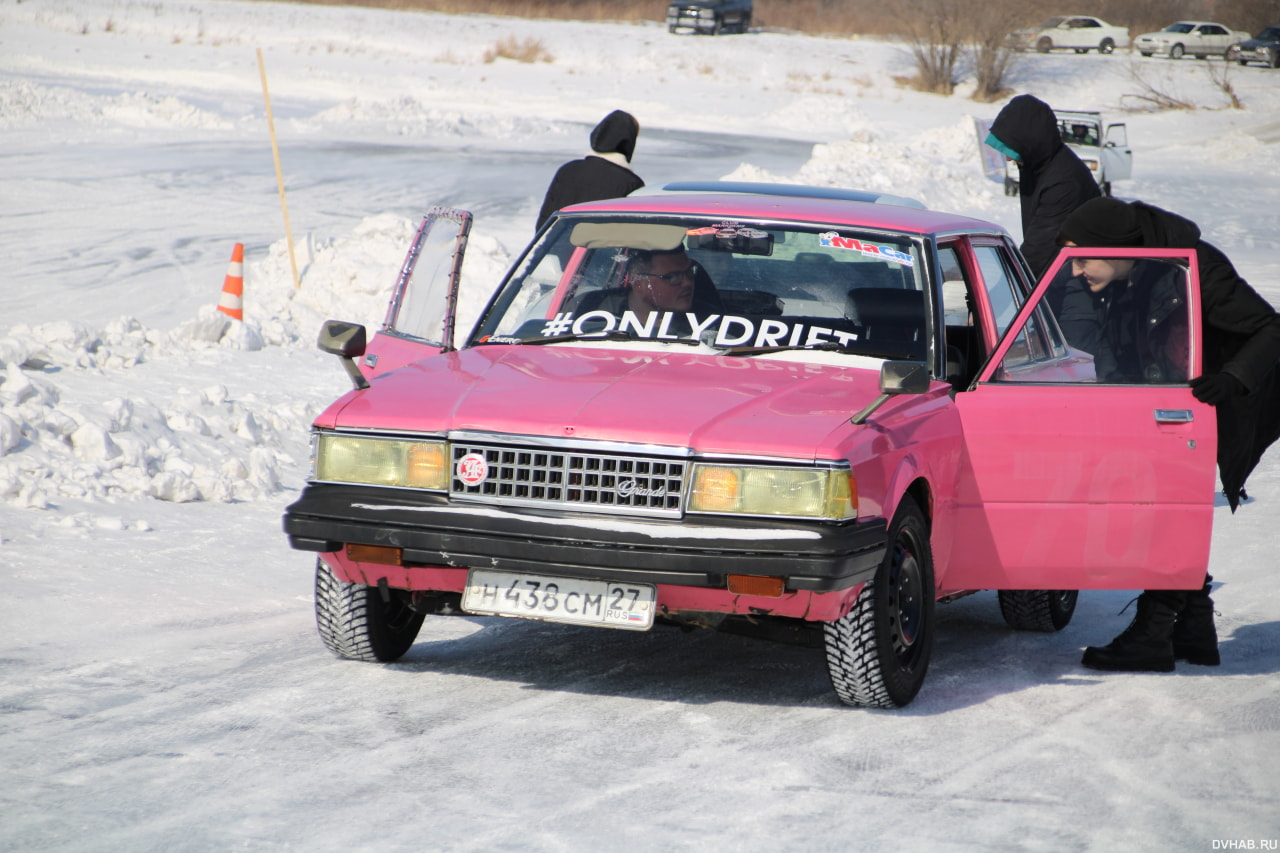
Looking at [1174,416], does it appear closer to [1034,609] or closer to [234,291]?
[1034,609]

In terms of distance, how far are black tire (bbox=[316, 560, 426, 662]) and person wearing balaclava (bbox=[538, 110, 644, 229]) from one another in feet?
13.9

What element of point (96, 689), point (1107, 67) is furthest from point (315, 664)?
point (1107, 67)

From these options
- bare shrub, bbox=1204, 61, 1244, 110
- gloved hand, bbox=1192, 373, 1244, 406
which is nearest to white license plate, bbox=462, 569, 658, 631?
gloved hand, bbox=1192, 373, 1244, 406

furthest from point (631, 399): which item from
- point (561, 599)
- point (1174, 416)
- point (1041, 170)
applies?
point (1041, 170)

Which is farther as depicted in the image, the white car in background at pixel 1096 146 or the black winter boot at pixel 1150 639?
the white car in background at pixel 1096 146

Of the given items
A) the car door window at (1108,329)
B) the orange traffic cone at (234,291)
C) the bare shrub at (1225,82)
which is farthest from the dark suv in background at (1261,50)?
the car door window at (1108,329)

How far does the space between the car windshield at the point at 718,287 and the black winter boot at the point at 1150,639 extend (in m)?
1.30

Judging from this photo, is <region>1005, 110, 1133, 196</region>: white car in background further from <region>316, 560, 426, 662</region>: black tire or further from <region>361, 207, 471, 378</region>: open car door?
<region>316, 560, 426, 662</region>: black tire

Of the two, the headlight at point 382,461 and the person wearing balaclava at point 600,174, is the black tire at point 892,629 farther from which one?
the person wearing balaclava at point 600,174

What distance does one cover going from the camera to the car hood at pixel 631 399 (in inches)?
174

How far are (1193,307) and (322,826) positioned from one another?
11.5 feet

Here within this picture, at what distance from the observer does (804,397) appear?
4.77m

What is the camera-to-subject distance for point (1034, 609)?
20.4ft

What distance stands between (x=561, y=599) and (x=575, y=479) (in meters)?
0.37
